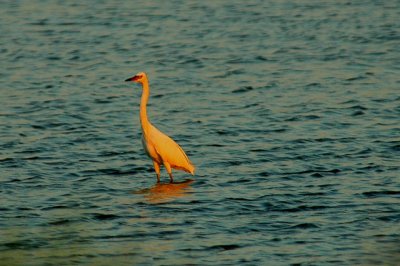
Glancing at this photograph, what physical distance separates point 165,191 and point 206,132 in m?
3.70

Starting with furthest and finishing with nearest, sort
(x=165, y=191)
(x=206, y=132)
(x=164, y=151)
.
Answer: (x=206, y=132)
(x=164, y=151)
(x=165, y=191)

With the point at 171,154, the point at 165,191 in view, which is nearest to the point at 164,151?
the point at 171,154

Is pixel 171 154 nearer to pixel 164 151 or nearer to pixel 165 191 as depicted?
pixel 164 151

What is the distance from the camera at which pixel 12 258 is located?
16.4 feet

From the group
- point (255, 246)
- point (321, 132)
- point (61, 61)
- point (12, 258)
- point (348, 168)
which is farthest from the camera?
point (61, 61)

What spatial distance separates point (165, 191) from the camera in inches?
545

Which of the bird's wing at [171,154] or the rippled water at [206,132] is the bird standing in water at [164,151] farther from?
the rippled water at [206,132]

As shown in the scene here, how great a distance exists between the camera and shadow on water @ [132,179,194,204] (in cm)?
1336

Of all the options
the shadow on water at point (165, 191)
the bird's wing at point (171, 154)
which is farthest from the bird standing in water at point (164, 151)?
the shadow on water at point (165, 191)

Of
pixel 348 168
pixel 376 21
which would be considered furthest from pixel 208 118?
pixel 376 21

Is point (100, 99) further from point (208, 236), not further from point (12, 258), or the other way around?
point (12, 258)

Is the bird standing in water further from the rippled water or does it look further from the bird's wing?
Answer: the rippled water

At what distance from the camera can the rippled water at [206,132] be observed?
36.0 feet

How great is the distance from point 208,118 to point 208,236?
7.20 meters
